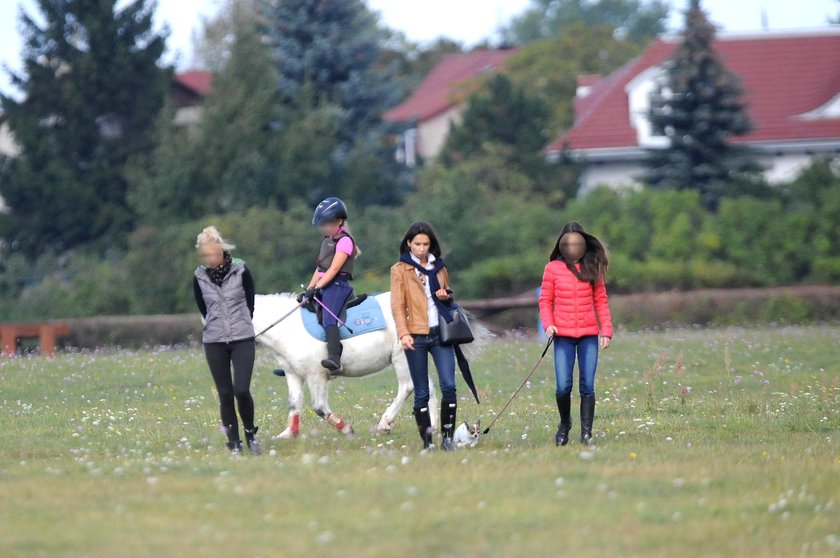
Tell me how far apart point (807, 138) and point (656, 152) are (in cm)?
1001

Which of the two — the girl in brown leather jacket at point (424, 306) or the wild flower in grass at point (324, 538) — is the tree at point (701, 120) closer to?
the girl in brown leather jacket at point (424, 306)

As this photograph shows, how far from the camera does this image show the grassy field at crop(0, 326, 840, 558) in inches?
306

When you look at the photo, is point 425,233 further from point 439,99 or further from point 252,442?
point 439,99

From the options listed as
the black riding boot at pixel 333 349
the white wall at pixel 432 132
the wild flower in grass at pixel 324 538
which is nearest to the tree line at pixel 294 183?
the black riding boot at pixel 333 349

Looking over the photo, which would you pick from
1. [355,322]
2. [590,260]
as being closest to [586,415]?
[590,260]

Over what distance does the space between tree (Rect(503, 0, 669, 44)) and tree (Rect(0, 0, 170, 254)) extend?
265 feet

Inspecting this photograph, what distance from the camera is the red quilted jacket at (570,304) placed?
474 inches

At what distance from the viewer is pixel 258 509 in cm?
860

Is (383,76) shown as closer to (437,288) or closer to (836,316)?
(836,316)

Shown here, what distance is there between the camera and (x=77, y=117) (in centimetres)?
4622

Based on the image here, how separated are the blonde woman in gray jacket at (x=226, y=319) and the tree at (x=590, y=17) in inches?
4473

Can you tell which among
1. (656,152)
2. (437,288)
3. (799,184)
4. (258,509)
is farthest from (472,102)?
(258,509)

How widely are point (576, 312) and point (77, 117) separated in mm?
36973

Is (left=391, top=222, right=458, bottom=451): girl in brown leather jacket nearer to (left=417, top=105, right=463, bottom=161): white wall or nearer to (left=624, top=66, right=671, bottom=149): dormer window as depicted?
(left=624, top=66, right=671, bottom=149): dormer window
